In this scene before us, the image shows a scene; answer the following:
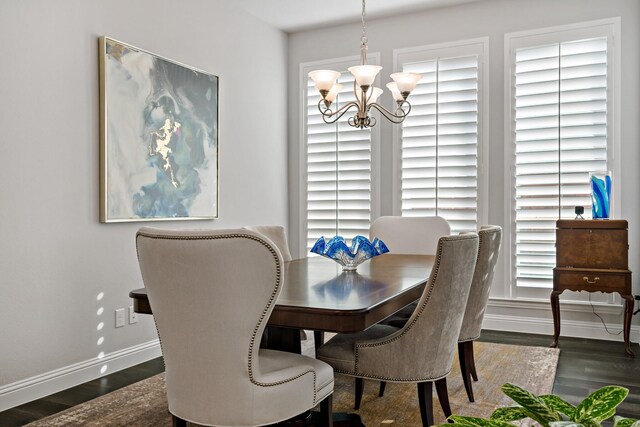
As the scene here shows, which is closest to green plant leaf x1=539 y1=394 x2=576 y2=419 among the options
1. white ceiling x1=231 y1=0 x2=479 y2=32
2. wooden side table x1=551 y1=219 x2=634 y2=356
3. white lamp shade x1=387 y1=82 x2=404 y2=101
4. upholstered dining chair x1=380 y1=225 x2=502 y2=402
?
upholstered dining chair x1=380 y1=225 x2=502 y2=402

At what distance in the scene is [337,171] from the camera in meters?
5.25

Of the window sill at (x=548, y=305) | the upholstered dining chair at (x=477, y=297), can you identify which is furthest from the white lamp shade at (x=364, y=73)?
the window sill at (x=548, y=305)

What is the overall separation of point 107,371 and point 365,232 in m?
2.61

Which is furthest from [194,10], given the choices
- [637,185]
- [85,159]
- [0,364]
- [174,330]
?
[637,185]

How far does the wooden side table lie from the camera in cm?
377

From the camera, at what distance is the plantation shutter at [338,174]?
5.13 m

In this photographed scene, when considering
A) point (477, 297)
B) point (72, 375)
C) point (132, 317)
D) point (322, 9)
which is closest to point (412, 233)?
point (477, 297)

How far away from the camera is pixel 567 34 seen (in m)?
4.30

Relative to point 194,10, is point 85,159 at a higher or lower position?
lower

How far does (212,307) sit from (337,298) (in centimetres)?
52

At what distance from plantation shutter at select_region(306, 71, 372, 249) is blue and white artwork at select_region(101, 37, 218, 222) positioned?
1248 mm

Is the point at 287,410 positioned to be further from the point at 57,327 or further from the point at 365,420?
the point at 57,327

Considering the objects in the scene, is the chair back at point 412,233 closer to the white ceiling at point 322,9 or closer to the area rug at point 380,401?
the area rug at point 380,401

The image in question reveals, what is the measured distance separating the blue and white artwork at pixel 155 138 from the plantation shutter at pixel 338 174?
1248mm
